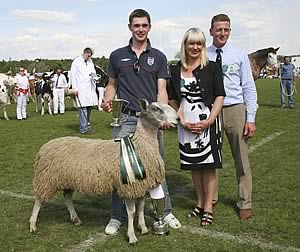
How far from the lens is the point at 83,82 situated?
44.4ft

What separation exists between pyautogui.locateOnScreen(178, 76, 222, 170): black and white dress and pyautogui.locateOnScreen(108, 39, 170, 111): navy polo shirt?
0.35m

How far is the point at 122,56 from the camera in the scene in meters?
5.05

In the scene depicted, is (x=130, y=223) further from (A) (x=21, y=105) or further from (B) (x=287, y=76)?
(B) (x=287, y=76)

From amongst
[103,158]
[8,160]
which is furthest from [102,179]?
Answer: [8,160]

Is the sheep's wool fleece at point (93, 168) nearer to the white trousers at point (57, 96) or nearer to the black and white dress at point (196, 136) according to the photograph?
the black and white dress at point (196, 136)

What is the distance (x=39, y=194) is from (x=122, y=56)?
202cm

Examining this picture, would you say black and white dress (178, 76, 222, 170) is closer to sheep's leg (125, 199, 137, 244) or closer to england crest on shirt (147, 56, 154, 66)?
england crest on shirt (147, 56, 154, 66)

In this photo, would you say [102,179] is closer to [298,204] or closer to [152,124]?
[152,124]

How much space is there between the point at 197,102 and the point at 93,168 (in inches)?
60.0

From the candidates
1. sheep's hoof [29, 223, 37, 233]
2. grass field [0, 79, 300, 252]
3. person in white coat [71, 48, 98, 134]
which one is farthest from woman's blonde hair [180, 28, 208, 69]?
person in white coat [71, 48, 98, 134]

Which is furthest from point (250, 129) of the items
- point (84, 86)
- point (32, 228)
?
point (84, 86)

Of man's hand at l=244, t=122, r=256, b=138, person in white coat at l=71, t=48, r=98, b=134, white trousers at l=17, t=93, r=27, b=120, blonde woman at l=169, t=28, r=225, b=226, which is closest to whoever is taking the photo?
blonde woman at l=169, t=28, r=225, b=226

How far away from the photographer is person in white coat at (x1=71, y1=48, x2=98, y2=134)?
44.2 feet

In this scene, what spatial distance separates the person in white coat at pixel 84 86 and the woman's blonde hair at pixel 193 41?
8.62 m
